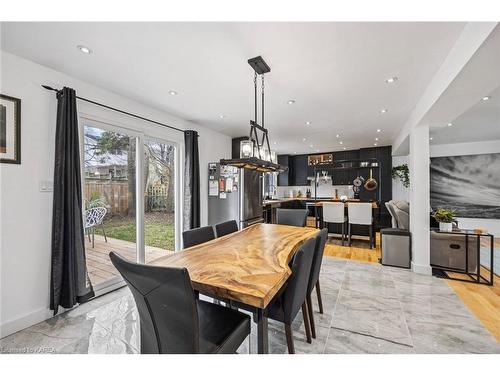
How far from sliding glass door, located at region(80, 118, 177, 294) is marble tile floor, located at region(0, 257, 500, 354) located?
0.59 meters

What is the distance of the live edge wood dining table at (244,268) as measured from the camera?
1.15 metres

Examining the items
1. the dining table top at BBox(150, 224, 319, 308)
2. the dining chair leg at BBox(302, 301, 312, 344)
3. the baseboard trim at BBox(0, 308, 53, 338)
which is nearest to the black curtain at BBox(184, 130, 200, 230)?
the dining table top at BBox(150, 224, 319, 308)

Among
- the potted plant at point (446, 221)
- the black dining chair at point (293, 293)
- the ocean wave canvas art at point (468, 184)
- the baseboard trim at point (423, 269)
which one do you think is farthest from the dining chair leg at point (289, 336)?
the ocean wave canvas art at point (468, 184)

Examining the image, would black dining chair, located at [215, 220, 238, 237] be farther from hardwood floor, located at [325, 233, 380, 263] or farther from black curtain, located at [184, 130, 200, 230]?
hardwood floor, located at [325, 233, 380, 263]

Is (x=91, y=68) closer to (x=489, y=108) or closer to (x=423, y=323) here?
Answer: (x=423, y=323)

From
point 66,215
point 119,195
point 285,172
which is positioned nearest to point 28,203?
point 66,215

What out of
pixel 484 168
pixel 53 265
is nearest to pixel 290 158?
pixel 484 168

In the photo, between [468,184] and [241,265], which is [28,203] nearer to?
[241,265]

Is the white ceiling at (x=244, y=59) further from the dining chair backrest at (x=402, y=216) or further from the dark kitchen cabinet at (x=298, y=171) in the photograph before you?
the dark kitchen cabinet at (x=298, y=171)

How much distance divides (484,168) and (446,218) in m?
3.79

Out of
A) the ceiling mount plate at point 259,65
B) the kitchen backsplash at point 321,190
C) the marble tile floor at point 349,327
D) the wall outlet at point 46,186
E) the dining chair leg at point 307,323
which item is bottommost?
the marble tile floor at point 349,327

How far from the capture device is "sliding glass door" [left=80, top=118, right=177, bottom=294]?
273 cm

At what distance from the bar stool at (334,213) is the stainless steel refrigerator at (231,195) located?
5.80 ft

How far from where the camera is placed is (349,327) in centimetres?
201
